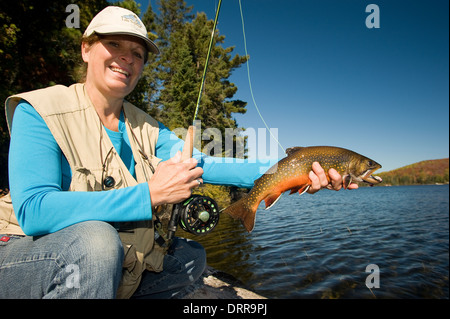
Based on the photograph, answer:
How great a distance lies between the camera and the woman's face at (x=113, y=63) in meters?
2.49

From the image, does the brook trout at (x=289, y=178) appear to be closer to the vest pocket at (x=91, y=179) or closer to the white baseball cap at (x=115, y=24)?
the vest pocket at (x=91, y=179)

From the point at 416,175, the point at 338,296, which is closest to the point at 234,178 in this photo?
the point at 338,296

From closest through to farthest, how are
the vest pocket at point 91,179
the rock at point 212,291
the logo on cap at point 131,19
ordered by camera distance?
the vest pocket at point 91,179
the logo on cap at point 131,19
the rock at point 212,291

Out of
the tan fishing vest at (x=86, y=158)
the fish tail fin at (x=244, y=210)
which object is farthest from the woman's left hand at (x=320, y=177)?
the tan fishing vest at (x=86, y=158)

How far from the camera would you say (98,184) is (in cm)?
229

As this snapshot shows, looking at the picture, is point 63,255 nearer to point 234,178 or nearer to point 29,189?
point 29,189

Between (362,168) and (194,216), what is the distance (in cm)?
213

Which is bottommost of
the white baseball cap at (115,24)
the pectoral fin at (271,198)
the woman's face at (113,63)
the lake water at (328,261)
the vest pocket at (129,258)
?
the lake water at (328,261)

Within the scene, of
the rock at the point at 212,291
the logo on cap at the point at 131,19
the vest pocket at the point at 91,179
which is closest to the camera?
the vest pocket at the point at 91,179

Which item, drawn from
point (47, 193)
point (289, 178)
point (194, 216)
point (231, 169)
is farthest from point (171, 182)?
point (289, 178)

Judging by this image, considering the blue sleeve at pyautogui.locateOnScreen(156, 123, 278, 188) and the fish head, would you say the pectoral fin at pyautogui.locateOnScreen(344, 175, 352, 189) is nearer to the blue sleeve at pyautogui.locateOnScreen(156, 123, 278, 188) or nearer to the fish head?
the fish head

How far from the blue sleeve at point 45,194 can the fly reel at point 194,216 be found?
641 mm

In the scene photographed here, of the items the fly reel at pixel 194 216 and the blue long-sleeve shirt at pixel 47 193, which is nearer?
the blue long-sleeve shirt at pixel 47 193

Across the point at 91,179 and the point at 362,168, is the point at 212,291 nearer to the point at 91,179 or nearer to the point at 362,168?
the point at 91,179
